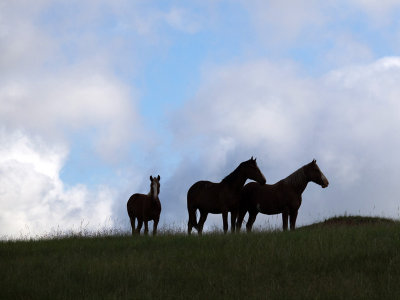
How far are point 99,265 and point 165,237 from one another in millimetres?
3022

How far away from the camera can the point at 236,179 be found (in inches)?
695

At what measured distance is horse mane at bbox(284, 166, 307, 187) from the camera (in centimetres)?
1784

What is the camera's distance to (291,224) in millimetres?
17719

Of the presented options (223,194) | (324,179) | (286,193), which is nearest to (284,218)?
(286,193)

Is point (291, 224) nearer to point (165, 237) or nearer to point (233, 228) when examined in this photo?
point (233, 228)

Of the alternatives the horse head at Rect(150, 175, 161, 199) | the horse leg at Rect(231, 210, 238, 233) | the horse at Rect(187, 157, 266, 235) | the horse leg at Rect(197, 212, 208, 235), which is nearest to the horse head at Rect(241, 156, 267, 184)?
the horse at Rect(187, 157, 266, 235)

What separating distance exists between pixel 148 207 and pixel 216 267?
7.26 metres

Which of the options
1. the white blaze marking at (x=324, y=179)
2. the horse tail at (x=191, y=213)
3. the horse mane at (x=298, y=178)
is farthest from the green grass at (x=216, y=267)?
the horse tail at (x=191, y=213)

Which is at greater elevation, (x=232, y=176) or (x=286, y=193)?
(x=232, y=176)

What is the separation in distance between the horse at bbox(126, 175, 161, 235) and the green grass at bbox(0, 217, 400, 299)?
141 inches

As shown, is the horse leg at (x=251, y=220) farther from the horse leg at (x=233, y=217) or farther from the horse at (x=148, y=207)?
the horse at (x=148, y=207)

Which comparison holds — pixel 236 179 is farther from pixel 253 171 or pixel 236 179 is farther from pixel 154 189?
pixel 154 189

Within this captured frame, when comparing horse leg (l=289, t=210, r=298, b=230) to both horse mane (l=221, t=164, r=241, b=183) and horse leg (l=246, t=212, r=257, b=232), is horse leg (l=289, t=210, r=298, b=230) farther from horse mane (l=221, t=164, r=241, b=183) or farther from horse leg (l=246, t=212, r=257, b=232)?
horse mane (l=221, t=164, r=241, b=183)

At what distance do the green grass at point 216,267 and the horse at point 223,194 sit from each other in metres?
2.17
